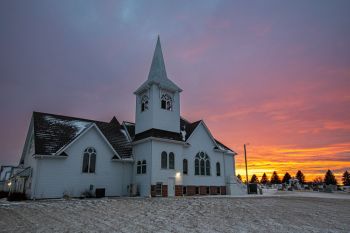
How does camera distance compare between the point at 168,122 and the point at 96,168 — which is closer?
the point at 96,168

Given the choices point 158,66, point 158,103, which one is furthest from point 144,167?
point 158,66

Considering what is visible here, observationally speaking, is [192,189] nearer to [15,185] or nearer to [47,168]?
[47,168]

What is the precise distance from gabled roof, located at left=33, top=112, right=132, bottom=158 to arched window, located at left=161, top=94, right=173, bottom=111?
6.64 meters

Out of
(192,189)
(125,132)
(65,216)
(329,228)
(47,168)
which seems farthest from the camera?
(125,132)

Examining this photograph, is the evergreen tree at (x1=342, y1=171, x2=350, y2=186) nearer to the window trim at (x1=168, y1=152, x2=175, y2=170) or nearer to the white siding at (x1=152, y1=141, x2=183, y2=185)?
the white siding at (x1=152, y1=141, x2=183, y2=185)

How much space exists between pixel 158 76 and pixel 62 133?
14061 mm

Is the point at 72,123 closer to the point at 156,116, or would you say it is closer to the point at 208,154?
the point at 156,116

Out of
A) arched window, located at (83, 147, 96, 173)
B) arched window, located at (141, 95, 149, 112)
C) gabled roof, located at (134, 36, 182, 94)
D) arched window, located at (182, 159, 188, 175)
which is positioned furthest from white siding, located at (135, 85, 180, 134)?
arched window, located at (83, 147, 96, 173)

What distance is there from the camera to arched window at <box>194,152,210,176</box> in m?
35.8

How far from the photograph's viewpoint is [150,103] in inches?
1352

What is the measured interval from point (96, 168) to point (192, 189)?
12076mm

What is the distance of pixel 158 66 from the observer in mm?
37750

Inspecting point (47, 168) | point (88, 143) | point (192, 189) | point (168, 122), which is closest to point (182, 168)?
point (192, 189)

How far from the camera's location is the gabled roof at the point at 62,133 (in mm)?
27500
